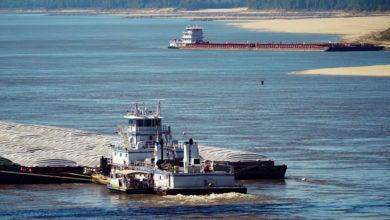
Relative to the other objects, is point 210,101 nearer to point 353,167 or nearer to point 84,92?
point 84,92

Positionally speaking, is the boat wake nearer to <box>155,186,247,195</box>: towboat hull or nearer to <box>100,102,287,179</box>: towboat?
<box>155,186,247,195</box>: towboat hull

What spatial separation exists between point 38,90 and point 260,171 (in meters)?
61.9

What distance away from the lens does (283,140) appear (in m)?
77.9

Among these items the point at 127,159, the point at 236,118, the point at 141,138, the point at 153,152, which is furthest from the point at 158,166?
the point at 236,118

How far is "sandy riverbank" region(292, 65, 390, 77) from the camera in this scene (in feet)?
464

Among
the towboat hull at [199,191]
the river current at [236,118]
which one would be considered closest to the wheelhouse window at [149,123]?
the river current at [236,118]

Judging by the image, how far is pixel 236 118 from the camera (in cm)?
9200

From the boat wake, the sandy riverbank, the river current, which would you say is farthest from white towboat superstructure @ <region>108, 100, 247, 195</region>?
the sandy riverbank

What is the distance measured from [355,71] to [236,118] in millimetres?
54543

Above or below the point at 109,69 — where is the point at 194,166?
below

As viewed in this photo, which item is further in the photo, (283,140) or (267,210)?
(283,140)

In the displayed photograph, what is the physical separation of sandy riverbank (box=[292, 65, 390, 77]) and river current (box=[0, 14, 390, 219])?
12.1 feet

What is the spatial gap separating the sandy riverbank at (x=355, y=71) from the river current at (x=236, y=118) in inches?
145

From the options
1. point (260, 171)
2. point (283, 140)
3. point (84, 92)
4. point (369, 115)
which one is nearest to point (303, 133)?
point (283, 140)
